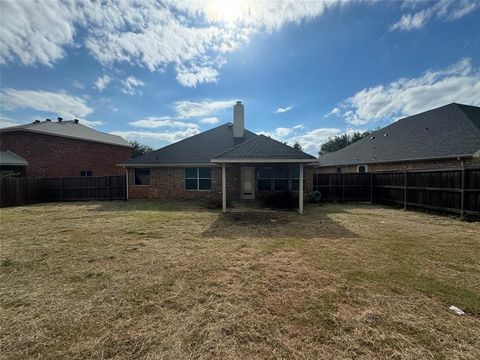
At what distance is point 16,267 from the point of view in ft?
13.6

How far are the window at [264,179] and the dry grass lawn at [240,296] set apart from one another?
7.84m

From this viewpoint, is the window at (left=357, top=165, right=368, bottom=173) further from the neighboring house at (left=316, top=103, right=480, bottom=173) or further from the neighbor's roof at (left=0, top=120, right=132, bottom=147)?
the neighbor's roof at (left=0, top=120, right=132, bottom=147)

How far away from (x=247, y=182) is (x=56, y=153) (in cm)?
1750

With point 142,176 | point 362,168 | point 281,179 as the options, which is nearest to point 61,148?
point 142,176

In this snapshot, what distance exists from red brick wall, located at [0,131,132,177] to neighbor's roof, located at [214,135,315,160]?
1789cm

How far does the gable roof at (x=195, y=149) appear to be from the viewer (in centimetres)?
1429

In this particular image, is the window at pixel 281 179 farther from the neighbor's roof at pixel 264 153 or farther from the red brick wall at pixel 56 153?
the red brick wall at pixel 56 153

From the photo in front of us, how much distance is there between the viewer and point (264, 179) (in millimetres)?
13891

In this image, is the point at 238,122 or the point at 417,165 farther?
the point at 238,122

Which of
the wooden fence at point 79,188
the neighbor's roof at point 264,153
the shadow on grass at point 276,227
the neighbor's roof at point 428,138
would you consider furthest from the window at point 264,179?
the neighbor's roof at point 428,138

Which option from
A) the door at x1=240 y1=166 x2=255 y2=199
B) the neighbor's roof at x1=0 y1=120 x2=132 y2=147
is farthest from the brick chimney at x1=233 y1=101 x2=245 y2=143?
the neighbor's roof at x1=0 y1=120 x2=132 y2=147

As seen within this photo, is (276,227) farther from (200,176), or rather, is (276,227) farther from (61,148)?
(61,148)

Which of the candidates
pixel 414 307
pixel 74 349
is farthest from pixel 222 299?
pixel 414 307

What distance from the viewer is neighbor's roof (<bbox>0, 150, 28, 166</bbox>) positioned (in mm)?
16767
